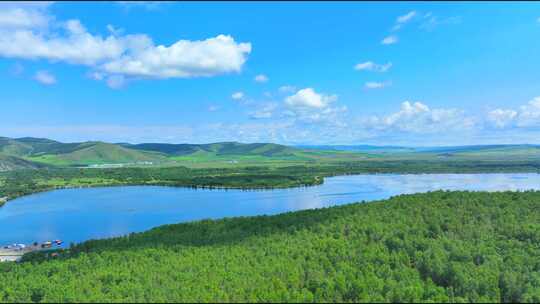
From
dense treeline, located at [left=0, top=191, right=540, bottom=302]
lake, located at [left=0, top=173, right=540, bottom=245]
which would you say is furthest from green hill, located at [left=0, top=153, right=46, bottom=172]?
dense treeline, located at [left=0, top=191, right=540, bottom=302]

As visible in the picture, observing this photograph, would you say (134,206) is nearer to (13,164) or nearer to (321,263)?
(321,263)

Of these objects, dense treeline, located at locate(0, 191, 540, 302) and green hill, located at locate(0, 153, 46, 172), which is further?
green hill, located at locate(0, 153, 46, 172)

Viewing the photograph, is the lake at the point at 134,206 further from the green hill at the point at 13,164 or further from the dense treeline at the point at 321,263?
the green hill at the point at 13,164

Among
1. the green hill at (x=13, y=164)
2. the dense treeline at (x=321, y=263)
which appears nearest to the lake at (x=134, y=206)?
the dense treeline at (x=321, y=263)

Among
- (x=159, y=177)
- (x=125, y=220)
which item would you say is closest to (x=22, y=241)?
(x=125, y=220)

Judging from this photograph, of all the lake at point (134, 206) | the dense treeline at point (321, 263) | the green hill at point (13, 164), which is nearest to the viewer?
the dense treeline at point (321, 263)

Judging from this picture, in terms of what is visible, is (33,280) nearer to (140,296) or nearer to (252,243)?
(140,296)

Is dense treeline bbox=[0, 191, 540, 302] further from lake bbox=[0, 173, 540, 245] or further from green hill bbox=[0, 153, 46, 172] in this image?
green hill bbox=[0, 153, 46, 172]
